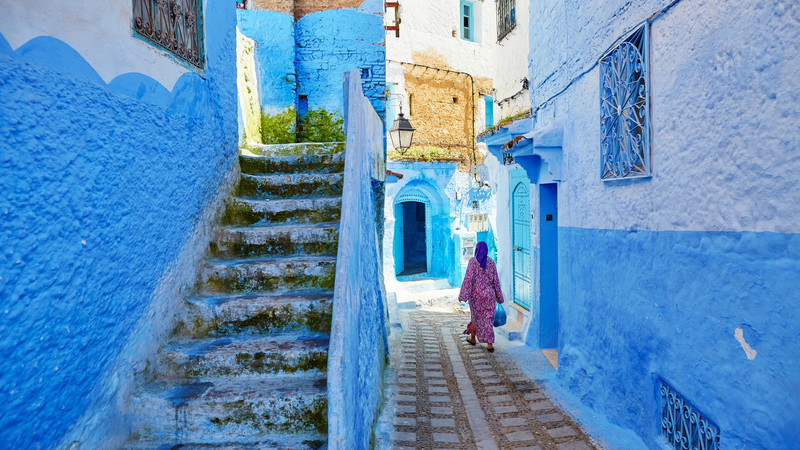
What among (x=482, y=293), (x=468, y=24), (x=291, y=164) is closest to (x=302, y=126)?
(x=291, y=164)

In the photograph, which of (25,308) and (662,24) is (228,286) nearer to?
(25,308)

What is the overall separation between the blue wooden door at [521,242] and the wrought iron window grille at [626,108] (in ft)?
13.3

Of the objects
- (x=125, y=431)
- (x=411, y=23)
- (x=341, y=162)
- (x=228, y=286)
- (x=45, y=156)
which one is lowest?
(x=125, y=431)

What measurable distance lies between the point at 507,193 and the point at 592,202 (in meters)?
4.98

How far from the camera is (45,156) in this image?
2006mm

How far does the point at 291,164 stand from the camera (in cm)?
476

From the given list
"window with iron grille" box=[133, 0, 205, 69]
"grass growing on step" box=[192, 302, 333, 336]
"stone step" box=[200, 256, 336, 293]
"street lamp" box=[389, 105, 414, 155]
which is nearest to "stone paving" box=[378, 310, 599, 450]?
"grass growing on step" box=[192, 302, 333, 336]

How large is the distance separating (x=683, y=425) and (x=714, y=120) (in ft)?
6.89

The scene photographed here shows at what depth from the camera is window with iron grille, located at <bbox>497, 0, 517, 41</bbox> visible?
370 inches

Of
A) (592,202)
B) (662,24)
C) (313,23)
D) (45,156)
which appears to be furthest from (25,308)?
(313,23)

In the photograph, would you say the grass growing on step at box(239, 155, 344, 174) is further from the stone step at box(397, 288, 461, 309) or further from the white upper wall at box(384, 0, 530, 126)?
the white upper wall at box(384, 0, 530, 126)

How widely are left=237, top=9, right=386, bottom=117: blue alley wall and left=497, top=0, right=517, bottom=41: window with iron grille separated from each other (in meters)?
3.50

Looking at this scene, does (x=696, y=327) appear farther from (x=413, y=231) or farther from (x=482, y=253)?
(x=413, y=231)

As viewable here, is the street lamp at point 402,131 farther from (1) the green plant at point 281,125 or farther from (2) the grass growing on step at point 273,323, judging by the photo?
(2) the grass growing on step at point 273,323
